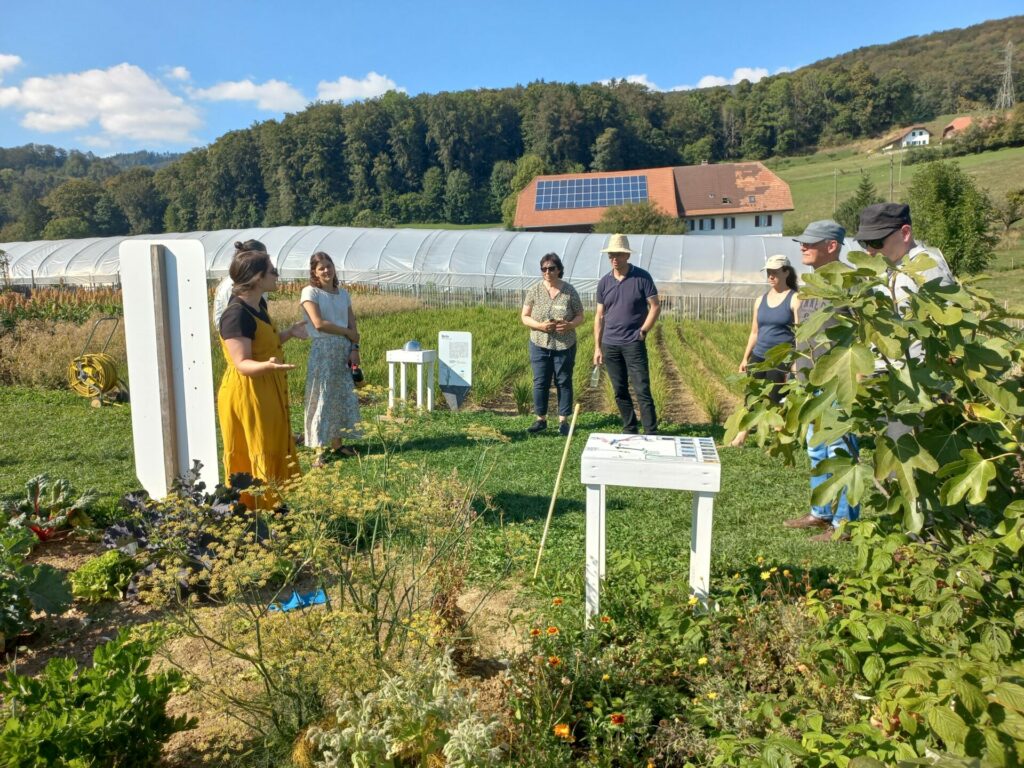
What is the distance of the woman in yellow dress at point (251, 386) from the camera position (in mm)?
3744

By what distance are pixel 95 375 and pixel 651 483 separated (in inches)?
327

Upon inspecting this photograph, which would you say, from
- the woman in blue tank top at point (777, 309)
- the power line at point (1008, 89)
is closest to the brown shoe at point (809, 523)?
the woman in blue tank top at point (777, 309)

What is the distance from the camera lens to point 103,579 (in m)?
3.23

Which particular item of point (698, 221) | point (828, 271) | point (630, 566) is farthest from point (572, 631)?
point (698, 221)

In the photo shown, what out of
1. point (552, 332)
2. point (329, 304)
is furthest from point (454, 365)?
point (329, 304)

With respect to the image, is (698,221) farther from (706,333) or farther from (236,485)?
(236,485)

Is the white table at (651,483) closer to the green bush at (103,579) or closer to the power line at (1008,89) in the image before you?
the green bush at (103,579)

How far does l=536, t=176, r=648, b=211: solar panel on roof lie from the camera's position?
48562 millimetres

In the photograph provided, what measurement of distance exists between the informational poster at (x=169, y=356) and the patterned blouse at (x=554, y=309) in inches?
124

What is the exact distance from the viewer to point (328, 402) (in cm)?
584

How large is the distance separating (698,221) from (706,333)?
42.8 meters

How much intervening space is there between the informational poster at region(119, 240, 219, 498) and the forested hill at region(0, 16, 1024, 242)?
57.3 metres

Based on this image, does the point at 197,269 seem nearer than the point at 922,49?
Yes

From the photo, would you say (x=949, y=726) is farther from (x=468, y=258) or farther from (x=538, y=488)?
(x=468, y=258)
